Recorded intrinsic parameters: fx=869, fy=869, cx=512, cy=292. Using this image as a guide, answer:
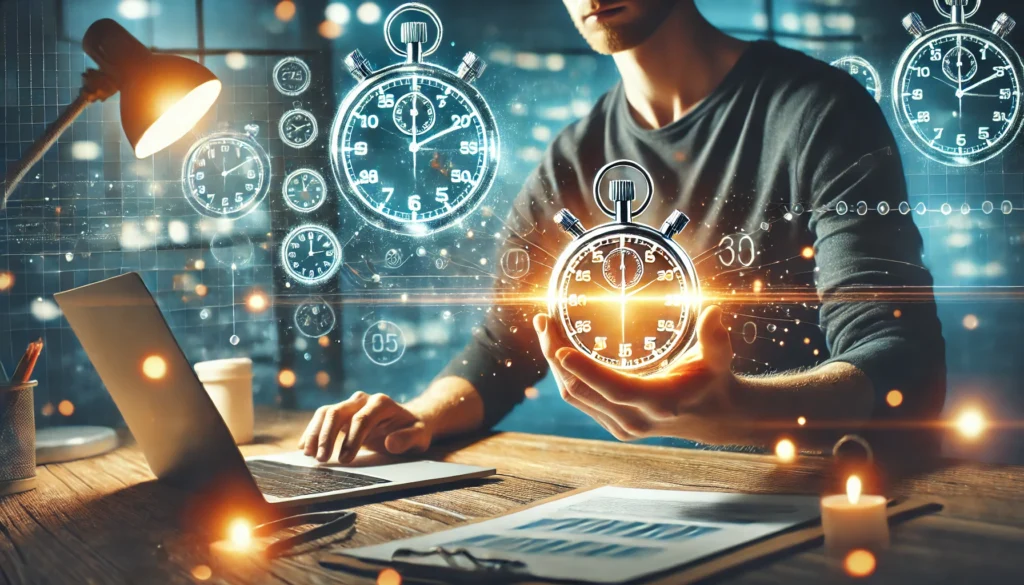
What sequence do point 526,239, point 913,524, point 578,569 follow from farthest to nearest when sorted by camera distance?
point 526,239 < point 913,524 < point 578,569

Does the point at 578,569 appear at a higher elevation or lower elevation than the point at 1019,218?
lower

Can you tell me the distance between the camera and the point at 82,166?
1941 millimetres

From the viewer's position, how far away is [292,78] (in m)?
1.99

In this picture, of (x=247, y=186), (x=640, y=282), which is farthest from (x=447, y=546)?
(x=247, y=186)

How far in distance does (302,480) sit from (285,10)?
4.24ft

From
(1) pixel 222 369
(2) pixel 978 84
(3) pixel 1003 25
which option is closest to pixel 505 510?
(1) pixel 222 369

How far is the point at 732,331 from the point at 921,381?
349mm

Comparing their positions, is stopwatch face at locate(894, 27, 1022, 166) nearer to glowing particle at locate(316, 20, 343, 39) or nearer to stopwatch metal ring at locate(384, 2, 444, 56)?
stopwatch metal ring at locate(384, 2, 444, 56)

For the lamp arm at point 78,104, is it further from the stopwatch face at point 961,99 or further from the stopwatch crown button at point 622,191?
the stopwatch face at point 961,99

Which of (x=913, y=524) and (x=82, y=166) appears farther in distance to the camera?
(x=82, y=166)

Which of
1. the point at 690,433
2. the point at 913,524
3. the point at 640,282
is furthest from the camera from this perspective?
the point at 640,282

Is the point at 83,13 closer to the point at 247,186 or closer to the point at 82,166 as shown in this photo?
the point at 82,166

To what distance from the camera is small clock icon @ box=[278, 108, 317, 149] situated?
198cm

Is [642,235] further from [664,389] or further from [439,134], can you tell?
[439,134]
